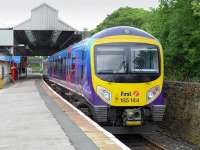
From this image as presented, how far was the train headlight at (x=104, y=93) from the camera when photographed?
15.9m

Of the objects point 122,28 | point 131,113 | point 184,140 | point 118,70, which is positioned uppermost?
point 122,28

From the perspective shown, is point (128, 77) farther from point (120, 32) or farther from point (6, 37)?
point (6, 37)

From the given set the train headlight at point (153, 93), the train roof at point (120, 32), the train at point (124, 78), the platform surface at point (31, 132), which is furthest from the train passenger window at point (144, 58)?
the platform surface at point (31, 132)

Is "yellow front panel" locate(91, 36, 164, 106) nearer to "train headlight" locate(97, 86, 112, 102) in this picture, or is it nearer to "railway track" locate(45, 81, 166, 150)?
"train headlight" locate(97, 86, 112, 102)

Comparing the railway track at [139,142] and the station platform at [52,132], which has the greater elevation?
the station platform at [52,132]

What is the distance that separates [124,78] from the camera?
16188 millimetres

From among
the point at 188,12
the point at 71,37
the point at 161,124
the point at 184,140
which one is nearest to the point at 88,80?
the point at 184,140

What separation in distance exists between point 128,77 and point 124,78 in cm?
13

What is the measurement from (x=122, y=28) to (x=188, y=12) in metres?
7.86


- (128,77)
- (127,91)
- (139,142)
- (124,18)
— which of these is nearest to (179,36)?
(139,142)

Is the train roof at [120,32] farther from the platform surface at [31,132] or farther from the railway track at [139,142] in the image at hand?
the railway track at [139,142]

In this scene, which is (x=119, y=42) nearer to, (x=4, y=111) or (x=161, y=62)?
(x=161, y=62)

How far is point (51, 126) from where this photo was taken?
560 inches

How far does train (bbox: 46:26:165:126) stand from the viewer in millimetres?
15867
